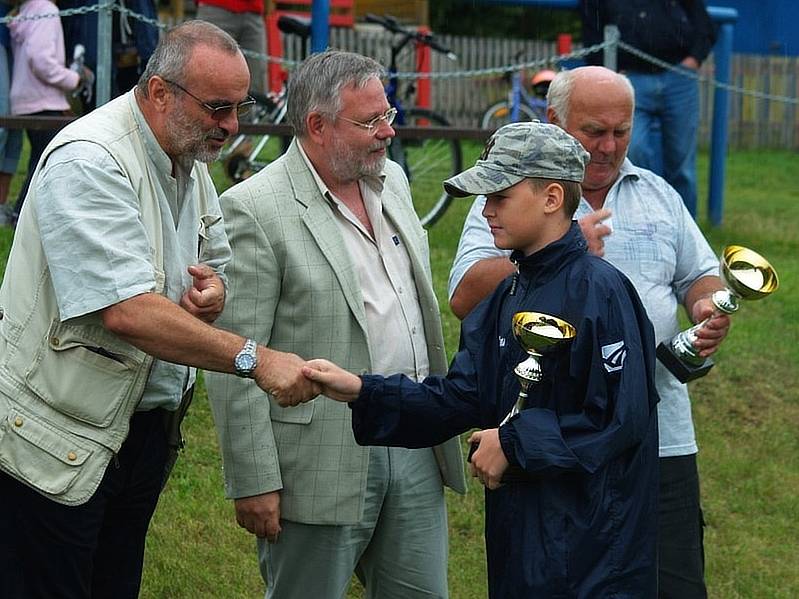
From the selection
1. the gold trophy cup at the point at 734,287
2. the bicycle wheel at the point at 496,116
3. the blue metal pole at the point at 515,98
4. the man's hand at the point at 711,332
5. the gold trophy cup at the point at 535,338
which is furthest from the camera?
the bicycle wheel at the point at 496,116

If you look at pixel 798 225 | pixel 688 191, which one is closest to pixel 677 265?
pixel 688 191

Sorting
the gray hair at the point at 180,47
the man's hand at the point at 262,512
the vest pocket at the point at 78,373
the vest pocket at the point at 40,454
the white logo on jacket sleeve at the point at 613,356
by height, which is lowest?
the man's hand at the point at 262,512

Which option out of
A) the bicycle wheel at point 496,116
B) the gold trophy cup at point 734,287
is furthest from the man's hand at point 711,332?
the bicycle wheel at point 496,116

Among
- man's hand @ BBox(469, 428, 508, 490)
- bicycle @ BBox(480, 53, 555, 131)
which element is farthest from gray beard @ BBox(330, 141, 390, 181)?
bicycle @ BBox(480, 53, 555, 131)

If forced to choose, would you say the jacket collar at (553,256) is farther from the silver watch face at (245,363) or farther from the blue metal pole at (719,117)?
the blue metal pole at (719,117)

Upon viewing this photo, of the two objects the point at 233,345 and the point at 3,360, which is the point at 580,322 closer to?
the point at 233,345

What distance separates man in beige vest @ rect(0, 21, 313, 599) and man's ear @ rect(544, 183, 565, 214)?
812 millimetres

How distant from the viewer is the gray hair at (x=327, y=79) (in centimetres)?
411

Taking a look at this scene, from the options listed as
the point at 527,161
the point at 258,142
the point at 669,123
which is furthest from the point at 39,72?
the point at 527,161

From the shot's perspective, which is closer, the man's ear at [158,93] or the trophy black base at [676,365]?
the man's ear at [158,93]

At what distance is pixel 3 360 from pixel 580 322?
151cm

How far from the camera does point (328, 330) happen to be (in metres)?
4.10

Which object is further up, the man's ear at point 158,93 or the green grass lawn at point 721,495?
the man's ear at point 158,93

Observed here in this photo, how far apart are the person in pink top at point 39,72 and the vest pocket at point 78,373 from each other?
532 cm
